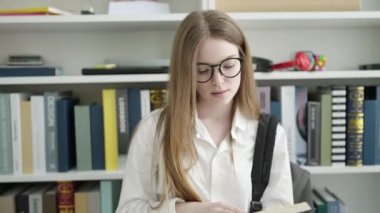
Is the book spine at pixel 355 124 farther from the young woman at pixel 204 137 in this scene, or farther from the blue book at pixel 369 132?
the young woman at pixel 204 137

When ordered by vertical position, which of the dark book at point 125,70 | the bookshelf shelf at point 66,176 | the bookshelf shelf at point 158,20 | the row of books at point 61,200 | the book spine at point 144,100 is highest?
the bookshelf shelf at point 158,20

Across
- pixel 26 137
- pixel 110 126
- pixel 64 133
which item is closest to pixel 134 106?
pixel 110 126

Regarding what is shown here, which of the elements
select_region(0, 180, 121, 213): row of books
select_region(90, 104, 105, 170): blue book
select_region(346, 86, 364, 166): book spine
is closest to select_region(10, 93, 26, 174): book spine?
select_region(0, 180, 121, 213): row of books

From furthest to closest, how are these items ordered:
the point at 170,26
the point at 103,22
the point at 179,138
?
the point at 170,26 < the point at 103,22 < the point at 179,138

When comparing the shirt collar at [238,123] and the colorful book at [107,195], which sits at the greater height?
the shirt collar at [238,123]

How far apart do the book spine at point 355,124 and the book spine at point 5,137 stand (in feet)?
3.81

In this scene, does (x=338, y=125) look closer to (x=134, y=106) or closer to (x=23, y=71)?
(x=134, y=106)

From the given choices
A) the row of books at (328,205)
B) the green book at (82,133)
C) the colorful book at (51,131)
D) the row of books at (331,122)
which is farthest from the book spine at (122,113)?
the row of books at (328,205)

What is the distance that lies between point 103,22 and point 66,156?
0.47 meters

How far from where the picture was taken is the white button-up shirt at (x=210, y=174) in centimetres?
85

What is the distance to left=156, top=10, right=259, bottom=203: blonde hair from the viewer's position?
31.1 inches

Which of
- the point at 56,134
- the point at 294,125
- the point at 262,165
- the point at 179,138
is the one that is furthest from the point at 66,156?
the point at 294,125

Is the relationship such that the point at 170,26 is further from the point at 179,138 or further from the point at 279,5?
the point at 179,138

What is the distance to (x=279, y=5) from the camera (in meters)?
1.21
